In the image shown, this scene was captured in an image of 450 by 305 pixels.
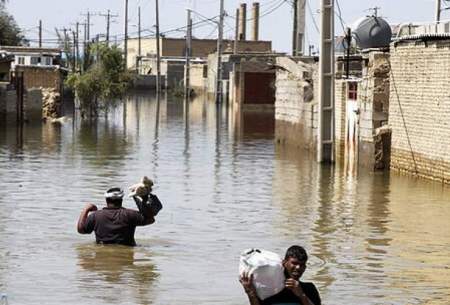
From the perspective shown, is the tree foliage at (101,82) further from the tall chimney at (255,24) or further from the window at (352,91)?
the tall chimney at (255,24)

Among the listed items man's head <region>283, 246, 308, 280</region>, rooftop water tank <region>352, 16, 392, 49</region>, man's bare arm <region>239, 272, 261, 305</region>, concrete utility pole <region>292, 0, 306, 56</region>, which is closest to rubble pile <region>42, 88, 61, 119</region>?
concrete utility pole <region>292, 0, 306, 56</region>

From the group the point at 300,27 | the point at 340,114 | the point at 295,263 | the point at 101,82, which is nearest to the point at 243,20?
the point at 300,27

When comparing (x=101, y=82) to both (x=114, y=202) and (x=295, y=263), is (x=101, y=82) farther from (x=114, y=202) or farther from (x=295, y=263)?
(x=295, y=263)

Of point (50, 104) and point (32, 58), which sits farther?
point (32, 58)

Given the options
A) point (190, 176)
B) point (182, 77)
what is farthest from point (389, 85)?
point (182, 77)

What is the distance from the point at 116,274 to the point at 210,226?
5598mm

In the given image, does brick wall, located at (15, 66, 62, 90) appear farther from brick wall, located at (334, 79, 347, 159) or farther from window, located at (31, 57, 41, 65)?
brick wall, located at (334, 79, 347, 159)

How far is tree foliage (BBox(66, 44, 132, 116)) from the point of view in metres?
61.4

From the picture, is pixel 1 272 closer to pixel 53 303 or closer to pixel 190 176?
pixel 53 303

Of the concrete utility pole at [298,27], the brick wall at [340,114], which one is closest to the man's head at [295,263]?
the brick wall at [340,114]

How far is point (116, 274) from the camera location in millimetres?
14359

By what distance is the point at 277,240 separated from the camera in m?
18.2

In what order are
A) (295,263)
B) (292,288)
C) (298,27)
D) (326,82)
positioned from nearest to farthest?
(292,288) < (295,263) < (326,82) < (298,27)

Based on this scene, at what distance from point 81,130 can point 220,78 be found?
120 feet
